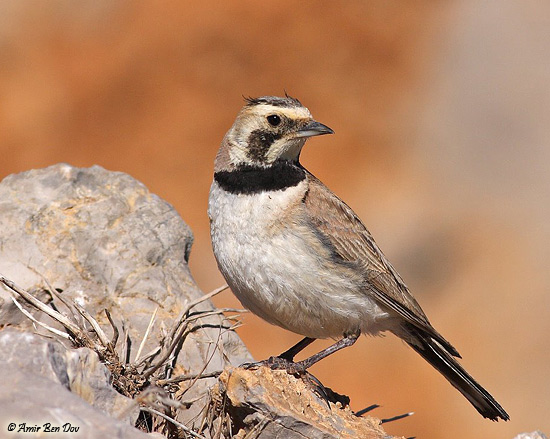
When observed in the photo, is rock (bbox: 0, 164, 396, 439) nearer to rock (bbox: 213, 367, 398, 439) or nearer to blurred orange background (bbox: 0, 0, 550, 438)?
rock (bbox: 213, 367, 398, 439)

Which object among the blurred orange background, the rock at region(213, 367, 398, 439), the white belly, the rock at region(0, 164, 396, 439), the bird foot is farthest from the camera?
the blurred orange background

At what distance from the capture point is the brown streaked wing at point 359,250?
5938 mm

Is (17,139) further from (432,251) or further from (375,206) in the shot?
(432,251)

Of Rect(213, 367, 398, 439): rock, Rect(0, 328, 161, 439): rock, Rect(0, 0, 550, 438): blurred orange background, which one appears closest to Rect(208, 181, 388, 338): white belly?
Rect(213, 367, 398, 439): rock

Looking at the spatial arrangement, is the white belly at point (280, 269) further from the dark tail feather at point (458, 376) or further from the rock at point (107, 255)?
the dark tail feather at point (458, 376)

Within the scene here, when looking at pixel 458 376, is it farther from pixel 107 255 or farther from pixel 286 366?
pixel 107 255

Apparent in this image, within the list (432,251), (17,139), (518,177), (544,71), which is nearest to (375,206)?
(432,251)

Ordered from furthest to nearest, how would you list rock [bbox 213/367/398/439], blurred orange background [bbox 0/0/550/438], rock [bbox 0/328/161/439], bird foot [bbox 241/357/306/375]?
1. blurred orange background [bbox 0/0/550/438]
2. bird foot [bbox 241/357/306/375]
3. rock [bbox 213/367/398/439]
4. rock [bbox 0/328/161/439]

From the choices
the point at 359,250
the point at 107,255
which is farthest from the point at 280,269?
the point at 107,255

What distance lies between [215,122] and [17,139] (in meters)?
3.21

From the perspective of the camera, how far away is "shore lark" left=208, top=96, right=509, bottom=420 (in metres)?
5.57

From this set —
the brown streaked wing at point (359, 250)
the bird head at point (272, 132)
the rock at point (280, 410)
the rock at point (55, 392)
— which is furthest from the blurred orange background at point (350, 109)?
the rock at point (55, 392)

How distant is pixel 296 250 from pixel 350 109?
9.80 meters

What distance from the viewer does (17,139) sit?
14.7 m
